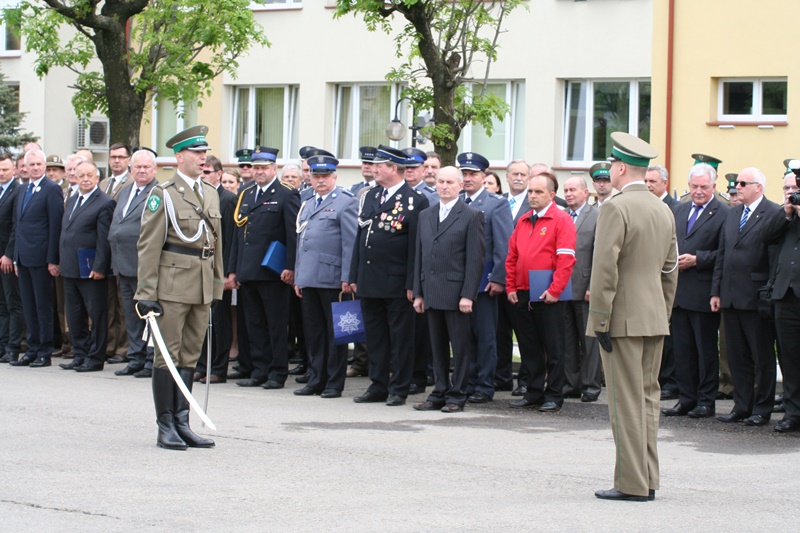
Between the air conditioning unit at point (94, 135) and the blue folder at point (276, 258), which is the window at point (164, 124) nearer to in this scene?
the air conditioning unit at point (94, 135)

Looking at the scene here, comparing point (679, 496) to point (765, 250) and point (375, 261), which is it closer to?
point (765, 250)

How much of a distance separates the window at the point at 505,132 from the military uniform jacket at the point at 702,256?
1721 centimetres

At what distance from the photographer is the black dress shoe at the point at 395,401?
41.5 feet

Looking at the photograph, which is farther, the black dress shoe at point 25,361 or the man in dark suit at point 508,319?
the black dress shoe at point 25,361

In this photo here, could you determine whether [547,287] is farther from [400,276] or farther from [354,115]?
[354,115]

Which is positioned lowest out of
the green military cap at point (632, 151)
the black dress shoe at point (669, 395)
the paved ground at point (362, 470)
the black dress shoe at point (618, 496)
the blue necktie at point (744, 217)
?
the paved ground at point (362, 470)

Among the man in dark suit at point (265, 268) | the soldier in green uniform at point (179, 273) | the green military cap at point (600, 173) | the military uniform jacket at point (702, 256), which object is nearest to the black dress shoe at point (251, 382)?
the man in dark suit at point (265, 268)

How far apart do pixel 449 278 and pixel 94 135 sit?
25102mm

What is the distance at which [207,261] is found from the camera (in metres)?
10.1

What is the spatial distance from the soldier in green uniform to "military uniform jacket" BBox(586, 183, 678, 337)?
3216mm

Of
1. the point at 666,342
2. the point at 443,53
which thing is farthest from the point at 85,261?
Answer: the point at 443,53

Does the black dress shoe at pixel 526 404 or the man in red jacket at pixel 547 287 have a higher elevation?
the man in red jacket at pixel 547 287

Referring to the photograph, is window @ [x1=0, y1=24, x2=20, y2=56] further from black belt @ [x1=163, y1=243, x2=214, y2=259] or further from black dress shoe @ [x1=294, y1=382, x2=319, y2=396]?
black belt @ [x1=163, y1=243, x2=214, y2=259]

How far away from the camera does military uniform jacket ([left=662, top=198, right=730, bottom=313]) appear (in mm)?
12383
